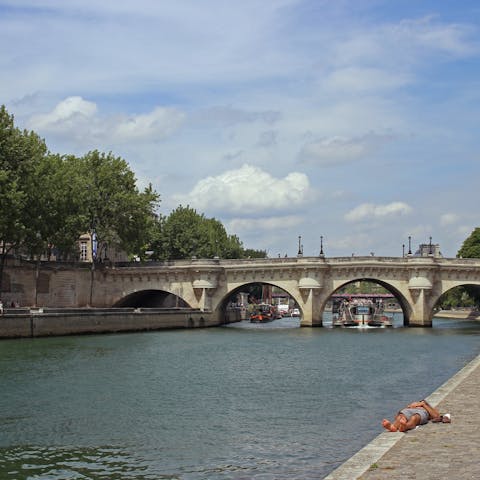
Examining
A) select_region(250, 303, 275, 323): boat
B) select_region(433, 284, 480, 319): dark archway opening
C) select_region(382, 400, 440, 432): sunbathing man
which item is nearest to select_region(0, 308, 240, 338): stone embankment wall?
select_region(250, 303, 275, 323): boat

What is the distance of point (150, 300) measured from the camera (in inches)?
4264

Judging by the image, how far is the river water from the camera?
20.6 meters

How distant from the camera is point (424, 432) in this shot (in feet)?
61.7

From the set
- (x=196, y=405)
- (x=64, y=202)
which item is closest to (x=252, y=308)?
(x=64, y=202)

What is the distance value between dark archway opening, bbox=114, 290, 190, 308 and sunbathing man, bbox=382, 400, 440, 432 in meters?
72.9

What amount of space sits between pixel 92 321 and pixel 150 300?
129 feet

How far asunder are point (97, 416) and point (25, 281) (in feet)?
183

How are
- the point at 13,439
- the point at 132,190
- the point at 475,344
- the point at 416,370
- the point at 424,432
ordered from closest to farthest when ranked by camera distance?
the point at 424,432 < the point at 13,439 < the point at 416,370 < the point at 475,344 < the point at 132,190

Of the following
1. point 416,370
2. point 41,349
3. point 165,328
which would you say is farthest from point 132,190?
point 416,370

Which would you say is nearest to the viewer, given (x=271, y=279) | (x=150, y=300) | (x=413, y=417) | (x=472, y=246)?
(x=413, y=417)

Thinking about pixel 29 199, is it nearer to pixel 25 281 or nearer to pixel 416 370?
pixel 25 281

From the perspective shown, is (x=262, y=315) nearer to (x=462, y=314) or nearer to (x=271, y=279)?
(x=271, y=279)

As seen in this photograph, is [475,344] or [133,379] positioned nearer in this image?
[133,379]

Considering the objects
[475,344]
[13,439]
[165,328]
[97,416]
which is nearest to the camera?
[13,439]
